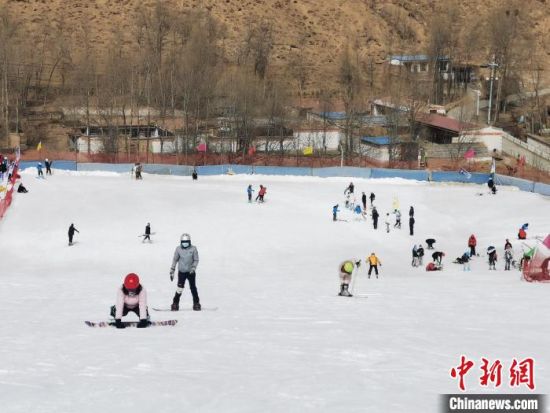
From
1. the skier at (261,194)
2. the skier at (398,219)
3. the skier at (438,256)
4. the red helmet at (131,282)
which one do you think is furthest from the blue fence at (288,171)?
the red helmet at (131,282)

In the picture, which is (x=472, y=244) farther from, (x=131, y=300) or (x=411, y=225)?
(x=131, y=300)

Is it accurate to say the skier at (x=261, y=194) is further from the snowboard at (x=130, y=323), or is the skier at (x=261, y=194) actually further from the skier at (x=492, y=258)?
the snowboard at (x=130, y=323)

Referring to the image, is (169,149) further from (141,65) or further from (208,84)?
(141,65)

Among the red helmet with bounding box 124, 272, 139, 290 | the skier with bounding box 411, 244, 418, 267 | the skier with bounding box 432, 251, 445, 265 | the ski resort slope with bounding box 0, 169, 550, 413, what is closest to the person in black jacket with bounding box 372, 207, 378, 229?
the ski resort slope with bounding box 0, 169, 550, 413

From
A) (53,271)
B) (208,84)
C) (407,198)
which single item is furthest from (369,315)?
(208,84)

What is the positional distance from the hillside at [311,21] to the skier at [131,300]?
7790 centimetres

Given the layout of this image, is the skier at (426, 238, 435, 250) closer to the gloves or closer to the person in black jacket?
the person in black jacket

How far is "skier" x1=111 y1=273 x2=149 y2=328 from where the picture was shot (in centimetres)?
1085

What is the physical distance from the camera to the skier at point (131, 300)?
10852 mm

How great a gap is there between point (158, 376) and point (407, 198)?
112 feet

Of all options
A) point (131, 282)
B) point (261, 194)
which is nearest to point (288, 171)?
point (261, 194)

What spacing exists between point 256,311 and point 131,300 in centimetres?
329

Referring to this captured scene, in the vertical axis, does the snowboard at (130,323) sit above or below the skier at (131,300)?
below

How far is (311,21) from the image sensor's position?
98.6 meters
